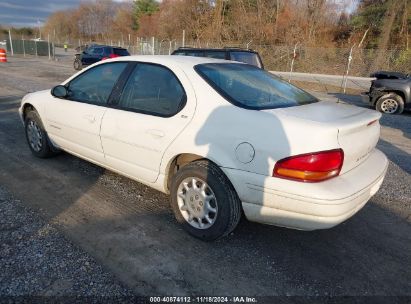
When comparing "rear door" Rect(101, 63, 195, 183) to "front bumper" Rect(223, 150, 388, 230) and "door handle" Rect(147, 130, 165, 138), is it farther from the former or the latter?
"front bumper" Rect(223, 150, 388, 230)

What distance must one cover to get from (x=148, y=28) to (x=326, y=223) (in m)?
57.7

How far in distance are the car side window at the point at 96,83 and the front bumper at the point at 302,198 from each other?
1805 mm

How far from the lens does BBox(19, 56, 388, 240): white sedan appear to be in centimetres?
242

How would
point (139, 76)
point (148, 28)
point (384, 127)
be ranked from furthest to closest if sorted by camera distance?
point (148, 28) < point (384, 127) < point (139, 76)

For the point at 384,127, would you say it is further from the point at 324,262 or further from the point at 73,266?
the point at 73,266

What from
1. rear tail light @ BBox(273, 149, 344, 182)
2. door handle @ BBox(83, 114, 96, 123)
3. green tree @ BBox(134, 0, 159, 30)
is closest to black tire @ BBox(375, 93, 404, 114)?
rear tail light @ BBox(273, 149, 344, 182)

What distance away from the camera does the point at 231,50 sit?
876cm

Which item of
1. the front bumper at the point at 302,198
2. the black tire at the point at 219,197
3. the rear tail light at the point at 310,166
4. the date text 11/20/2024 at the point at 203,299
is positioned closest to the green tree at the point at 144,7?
the black tire at the point at 219,197

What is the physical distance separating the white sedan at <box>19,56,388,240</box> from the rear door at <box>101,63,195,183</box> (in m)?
0.01

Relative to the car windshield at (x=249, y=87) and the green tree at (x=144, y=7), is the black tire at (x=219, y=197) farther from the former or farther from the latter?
the green tree at (x=144, y=7)

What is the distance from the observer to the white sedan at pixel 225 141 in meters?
2.42

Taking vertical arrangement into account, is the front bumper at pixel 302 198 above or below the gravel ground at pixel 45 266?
above

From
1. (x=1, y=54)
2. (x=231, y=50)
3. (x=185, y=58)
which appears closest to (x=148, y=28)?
(x=1, y=54)

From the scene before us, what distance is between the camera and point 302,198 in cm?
239
